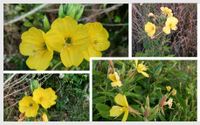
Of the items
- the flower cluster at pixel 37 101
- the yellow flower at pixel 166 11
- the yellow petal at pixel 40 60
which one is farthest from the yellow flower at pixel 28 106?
the yellow flower at pixel 166 11

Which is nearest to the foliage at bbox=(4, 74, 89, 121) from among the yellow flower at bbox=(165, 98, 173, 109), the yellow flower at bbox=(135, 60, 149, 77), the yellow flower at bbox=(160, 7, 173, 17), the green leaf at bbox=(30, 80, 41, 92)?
the green leaf at bbox=(30, 80, 41, 92)

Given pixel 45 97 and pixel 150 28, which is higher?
pixel 150 28

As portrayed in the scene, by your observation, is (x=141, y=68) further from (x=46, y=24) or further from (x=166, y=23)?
(x=46, y=24)

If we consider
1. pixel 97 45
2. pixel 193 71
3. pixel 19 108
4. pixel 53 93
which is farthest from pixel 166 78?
pixel 19 108

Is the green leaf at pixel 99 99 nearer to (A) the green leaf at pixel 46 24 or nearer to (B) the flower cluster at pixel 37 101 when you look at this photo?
(B) the flower cluster at pixel 37 101

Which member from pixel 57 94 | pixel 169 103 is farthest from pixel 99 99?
pixel 169 103

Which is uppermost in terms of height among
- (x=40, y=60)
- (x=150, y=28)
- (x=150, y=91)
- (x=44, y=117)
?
(x=150, y=28)
